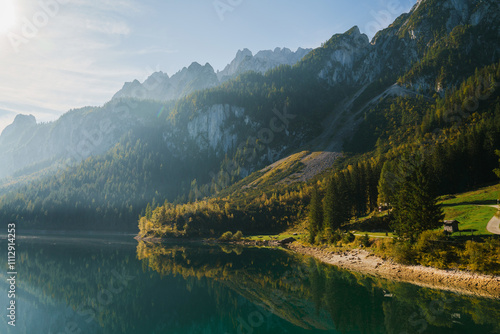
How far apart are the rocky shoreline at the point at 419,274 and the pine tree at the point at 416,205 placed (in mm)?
6646

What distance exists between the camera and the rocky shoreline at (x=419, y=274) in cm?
3925

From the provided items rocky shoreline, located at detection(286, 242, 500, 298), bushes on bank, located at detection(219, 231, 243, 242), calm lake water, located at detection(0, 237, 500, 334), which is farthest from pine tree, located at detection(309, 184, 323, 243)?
bushes on bank, located at detection(219, 231, 243, 242)

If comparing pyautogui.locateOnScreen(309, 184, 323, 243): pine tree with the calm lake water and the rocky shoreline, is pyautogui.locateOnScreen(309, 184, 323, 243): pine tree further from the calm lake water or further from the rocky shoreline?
the calm lake water

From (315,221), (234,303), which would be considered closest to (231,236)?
(315,221)

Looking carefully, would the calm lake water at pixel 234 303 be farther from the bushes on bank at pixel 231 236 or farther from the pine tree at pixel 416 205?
the bushes on bank at pixel 231 236

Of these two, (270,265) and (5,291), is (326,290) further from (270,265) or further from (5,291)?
(5,291)

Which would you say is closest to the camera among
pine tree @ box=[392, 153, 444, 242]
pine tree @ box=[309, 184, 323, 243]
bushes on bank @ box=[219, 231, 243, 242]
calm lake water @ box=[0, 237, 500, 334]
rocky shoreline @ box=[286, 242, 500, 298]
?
calm lake water @ box=[0, 237, 500, 334]

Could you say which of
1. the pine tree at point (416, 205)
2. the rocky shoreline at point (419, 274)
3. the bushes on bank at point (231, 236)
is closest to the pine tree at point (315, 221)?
the rocky shoreline at point (419, 274)

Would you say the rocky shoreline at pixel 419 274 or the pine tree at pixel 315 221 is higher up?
the pine tree at pixel 315 221

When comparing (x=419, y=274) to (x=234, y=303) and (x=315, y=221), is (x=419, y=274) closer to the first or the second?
(x=234, y=303)

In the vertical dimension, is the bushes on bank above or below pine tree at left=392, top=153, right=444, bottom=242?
below

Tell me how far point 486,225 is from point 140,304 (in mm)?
61394

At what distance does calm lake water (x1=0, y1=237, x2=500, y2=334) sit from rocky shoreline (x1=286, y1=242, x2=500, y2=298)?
356 centimetres

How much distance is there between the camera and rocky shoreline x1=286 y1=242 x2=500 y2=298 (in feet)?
129
